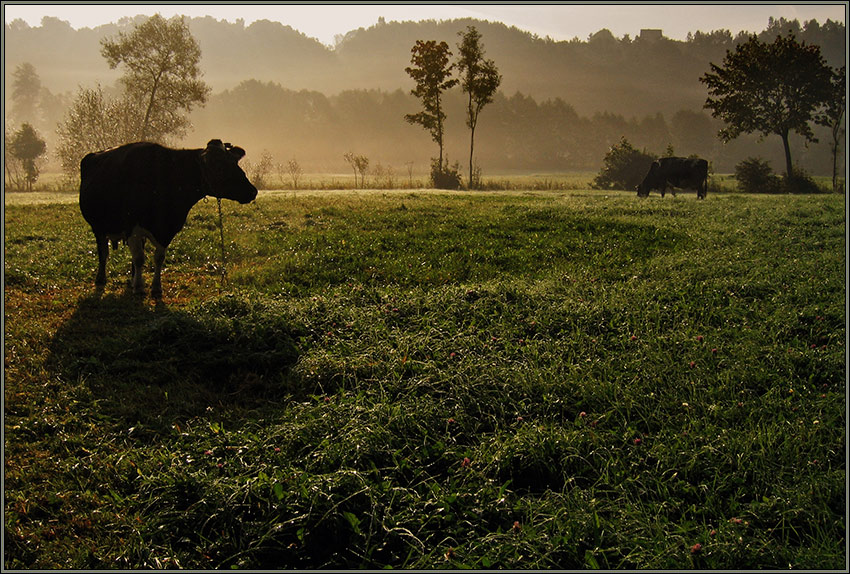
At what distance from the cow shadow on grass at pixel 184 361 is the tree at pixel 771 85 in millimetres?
53586

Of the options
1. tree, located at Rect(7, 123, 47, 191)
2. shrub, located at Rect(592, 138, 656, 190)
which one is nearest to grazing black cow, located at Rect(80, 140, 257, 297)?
shrub, located at Rect(592, 138, 656, 190)

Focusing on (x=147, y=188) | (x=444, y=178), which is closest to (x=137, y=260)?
(x=147, y=188)

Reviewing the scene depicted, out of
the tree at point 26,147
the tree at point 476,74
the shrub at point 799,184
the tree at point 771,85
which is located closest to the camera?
the shrub at point 799,184

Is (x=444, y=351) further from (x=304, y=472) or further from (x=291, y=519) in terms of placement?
(x=291, y=519)

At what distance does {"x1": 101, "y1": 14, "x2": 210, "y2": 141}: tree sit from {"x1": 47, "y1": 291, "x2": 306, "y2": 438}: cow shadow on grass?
55689 mm

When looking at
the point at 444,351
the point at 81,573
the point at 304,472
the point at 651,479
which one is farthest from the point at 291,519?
the point at 444,351

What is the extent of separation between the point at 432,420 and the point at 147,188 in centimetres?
708

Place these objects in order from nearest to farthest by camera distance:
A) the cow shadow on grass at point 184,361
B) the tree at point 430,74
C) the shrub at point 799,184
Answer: the cow shadow on grass at point 184,361
the shrub at point 799,184
the tree at point 430,74

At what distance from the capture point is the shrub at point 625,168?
60312mm

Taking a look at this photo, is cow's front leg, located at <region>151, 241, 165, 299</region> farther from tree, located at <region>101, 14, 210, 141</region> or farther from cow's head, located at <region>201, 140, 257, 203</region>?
tree, located at <region>101, 14, 210, 141</region>

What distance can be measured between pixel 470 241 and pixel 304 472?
400 inches

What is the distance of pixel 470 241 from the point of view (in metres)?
13.6

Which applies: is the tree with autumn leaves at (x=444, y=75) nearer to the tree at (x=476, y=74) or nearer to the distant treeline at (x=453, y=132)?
the tree at (x=476, y=74)

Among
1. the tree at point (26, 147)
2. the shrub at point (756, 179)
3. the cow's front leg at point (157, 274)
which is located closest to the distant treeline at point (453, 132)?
the tree at point (26, 147)
